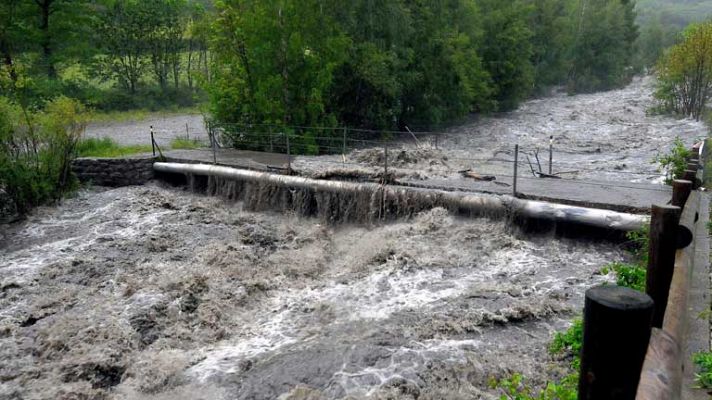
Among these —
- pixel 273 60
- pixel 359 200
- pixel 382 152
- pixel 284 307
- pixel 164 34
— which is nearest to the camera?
pixel 284 307

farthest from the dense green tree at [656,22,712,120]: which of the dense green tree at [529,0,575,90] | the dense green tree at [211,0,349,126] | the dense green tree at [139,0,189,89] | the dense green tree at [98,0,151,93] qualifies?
the dense green tree at [98,0,151,93]

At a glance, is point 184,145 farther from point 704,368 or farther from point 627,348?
point 627,348

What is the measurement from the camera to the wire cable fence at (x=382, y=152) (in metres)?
12.7

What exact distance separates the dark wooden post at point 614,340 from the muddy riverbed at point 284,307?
159 inches

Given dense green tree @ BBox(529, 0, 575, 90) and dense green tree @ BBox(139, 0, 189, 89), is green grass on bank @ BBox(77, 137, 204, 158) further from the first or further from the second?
dense green tree @ BBox(529, 0, 575, 90)

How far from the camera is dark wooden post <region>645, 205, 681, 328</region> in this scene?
321 centimetres

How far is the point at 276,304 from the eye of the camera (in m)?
8.41

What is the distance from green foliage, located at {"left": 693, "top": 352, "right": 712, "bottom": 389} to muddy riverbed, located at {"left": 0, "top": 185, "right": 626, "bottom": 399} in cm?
139

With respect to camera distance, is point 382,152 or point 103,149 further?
point 103,149

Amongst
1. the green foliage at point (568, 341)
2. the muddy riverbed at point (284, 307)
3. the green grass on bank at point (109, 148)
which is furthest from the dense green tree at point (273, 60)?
the green foliage at point (568, 341)

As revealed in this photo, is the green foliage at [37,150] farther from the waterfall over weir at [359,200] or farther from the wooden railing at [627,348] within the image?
the wooden railing at [627,348]

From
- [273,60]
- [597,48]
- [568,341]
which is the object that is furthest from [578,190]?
[597,48]

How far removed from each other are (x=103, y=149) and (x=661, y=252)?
727 inches

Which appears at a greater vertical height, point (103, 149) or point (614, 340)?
point (614, 340)
